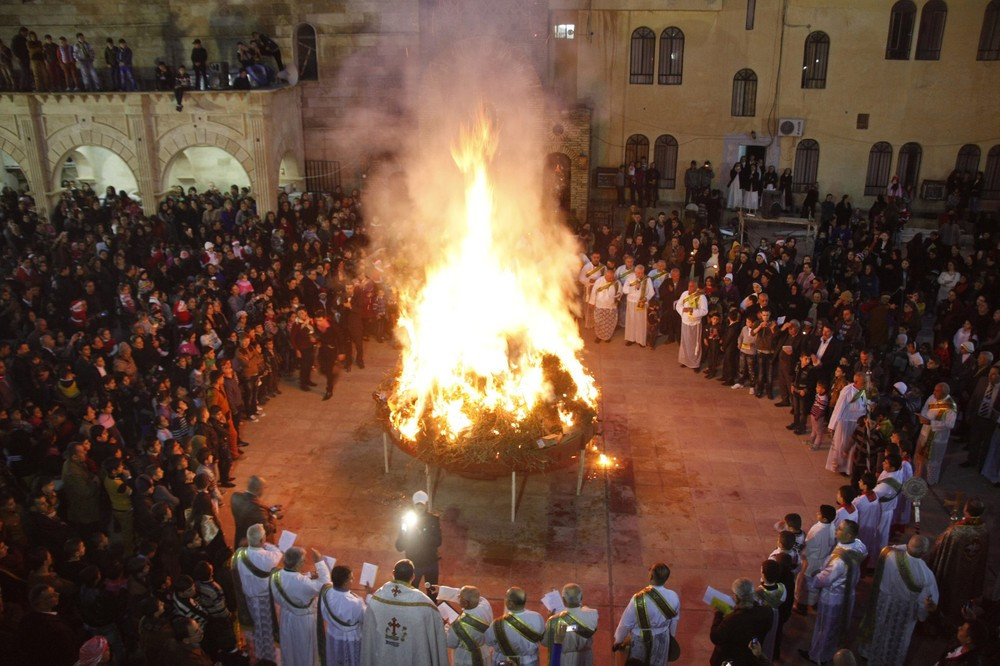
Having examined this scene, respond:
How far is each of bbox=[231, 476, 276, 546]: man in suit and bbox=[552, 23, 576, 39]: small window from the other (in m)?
18.9

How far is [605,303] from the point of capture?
15852 mm

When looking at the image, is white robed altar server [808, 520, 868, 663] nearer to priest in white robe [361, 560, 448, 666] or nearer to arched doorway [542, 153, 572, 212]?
priest in white robe [361, 560, 448, 666]

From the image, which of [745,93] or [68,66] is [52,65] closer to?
[68,66]

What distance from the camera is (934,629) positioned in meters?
8.38

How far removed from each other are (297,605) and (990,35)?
2401 centimetres

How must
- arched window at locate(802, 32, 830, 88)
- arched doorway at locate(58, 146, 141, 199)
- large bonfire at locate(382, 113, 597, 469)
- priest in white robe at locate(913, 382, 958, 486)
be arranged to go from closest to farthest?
large bonfire at locate(382, 113, 597, 469), priest in white robe at locate(913, 382, 958, 486), arched window at locate(802, 32, 830, 88), arched doorway at locate(58, 146, 141, 199)

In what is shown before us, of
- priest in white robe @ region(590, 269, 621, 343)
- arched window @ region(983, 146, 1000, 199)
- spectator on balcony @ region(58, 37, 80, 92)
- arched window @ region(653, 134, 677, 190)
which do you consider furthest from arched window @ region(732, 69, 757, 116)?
spectator on balcony @ region(58, 37, 80, 92)

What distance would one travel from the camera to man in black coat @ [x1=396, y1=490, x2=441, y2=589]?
8.16m

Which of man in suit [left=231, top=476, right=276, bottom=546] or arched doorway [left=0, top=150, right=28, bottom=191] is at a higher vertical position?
arched doorway [left=0, top=150, right=28, bottom=191]

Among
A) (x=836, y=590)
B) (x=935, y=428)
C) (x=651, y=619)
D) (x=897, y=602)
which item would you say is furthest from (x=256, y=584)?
(x=935, y=428)

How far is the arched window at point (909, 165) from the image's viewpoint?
23562mm

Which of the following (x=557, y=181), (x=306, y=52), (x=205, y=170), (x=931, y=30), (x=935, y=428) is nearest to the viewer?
(x=935, y=428)

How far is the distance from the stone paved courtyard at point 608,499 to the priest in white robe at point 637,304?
7.03ft

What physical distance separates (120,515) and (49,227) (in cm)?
1280
